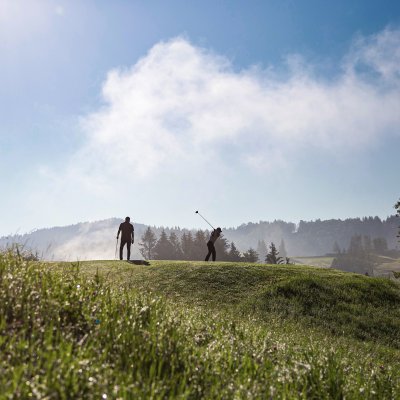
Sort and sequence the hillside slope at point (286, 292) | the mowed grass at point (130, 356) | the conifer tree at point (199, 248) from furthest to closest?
the conifer tree at point (199, 248) → the hillside slope at point (286, 292) → the mowed grass at point (130, 356)

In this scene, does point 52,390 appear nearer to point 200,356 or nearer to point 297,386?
point 200,356

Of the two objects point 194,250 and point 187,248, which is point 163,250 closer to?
point 187,248

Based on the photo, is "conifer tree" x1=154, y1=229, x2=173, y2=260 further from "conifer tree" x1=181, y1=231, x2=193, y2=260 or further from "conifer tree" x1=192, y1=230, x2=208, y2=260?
"conifer tree" x1=192, y1=230, x2=208, y2=260

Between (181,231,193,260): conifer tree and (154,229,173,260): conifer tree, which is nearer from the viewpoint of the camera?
(181,231,193,260): conifer tree

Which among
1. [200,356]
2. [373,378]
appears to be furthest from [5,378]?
[373,378]

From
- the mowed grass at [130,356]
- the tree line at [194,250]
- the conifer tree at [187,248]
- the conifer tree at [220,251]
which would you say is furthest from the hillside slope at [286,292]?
the conifer tree at [187,248]

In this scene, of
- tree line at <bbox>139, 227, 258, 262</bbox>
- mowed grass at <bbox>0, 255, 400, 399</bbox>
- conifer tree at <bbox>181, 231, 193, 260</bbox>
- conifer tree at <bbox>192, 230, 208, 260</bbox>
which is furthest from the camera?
conifer tree at <bbox>181, 231, 193, 260</bbox>

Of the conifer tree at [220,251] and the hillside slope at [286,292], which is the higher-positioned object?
the conifer tree at [220,251]

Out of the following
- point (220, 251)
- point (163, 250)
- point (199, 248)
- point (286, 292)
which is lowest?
point (286, 292)

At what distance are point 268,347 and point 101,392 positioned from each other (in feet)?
14.0

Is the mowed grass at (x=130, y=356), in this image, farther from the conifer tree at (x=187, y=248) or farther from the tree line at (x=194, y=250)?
the conifer tree at (x=187, y=248)

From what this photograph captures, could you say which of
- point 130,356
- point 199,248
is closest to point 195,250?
point 199,248

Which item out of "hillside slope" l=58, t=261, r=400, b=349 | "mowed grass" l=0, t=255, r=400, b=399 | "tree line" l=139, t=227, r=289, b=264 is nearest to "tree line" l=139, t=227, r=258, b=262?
"tree line" l=139, t=227, r=289, b=264

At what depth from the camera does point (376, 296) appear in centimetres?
2105
